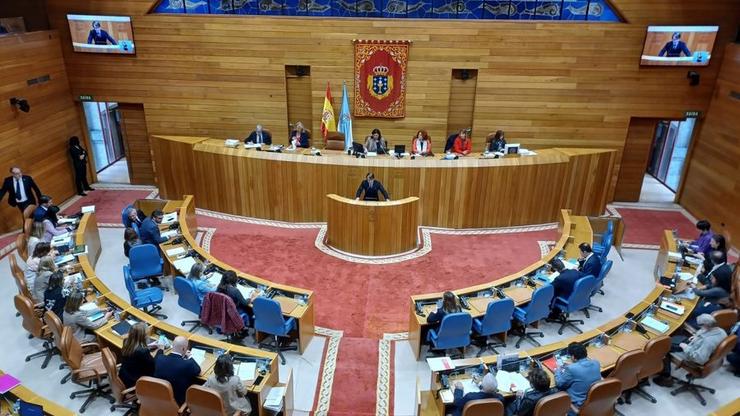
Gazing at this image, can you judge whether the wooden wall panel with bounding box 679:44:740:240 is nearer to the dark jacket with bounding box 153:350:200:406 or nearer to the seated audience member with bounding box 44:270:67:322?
the dark jacket with bounding box 153:350:200:406

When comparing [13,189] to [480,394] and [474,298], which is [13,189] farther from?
[480,394]

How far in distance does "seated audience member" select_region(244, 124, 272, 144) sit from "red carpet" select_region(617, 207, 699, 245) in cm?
846

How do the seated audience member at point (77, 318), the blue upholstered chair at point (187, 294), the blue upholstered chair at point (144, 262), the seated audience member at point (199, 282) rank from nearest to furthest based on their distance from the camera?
the seated audience member at point (77, 318) < the blue upholstered chair at point (187, 294) < the seated audience member at point (199, 282) < the blue upholstered chair at point (144, 262)

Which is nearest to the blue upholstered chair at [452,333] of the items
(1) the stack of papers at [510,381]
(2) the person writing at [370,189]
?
(1) the stack of papers at [510,381]

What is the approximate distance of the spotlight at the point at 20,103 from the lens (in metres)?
10.8

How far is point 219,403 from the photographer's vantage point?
497 centimetres

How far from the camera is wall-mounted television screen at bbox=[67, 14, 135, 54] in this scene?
39.3 ft

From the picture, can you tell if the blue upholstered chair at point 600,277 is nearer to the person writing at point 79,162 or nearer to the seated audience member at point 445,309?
the seated audience member at point 445,309

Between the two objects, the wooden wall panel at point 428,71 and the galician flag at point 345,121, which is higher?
the wooden wall panel at point 428,71

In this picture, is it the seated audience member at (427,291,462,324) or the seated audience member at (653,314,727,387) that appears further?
the seated audience member at (427,291,462,324)

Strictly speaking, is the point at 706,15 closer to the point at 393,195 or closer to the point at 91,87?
the point at 393,195

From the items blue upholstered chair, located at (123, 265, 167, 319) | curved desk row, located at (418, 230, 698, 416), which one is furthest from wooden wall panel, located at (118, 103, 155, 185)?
curved desk row, located at (418, 230, 698, 416)

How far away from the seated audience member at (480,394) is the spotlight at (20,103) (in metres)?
10.9

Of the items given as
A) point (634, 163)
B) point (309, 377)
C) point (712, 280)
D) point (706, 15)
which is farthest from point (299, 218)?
point (706, 15)
